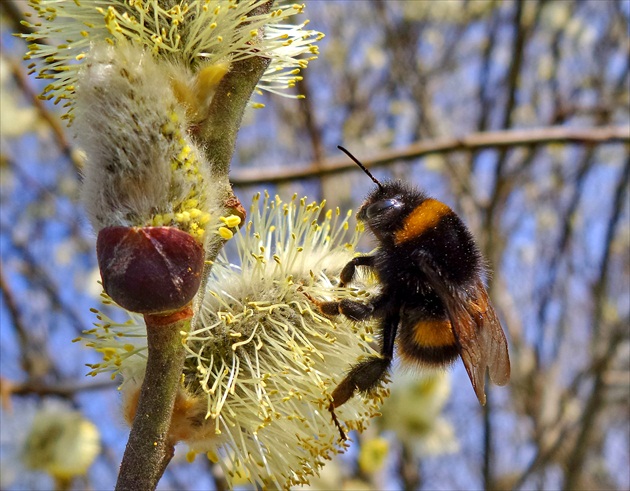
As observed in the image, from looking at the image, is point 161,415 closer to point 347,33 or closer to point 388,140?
point 388,140

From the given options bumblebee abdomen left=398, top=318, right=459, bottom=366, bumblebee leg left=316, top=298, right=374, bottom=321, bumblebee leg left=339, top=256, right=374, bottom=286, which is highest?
bumblebee leg left=339, top=256, right=374, bottom=286

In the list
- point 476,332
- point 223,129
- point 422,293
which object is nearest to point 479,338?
point 476,332

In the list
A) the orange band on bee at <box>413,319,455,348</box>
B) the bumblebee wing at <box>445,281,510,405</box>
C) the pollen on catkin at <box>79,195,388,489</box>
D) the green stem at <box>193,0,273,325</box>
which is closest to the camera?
the green stem at <box>193,0,273,325</box>

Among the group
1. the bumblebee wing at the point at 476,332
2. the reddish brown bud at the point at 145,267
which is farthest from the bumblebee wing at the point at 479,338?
the reddish brown bud at the point at 145,267

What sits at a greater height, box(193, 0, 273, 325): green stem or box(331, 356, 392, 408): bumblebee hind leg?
box(193, 0, 273, 325): green stem

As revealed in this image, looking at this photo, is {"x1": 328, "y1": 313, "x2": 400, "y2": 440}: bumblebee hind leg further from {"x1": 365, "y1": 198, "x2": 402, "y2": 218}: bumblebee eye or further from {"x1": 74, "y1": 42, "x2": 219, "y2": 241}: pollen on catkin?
{"x1": 74, "y1": 42, "x2": 219, "y2": 241}: pollen on catkin

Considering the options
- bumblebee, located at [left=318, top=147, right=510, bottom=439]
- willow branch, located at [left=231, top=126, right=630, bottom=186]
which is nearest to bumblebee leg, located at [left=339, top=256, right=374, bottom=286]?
bumblebee, located at [left=318, top=147, right=510, bottom=439]

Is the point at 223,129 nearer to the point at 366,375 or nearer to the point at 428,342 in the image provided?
the point at 366,375
